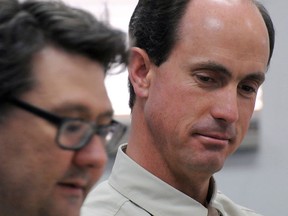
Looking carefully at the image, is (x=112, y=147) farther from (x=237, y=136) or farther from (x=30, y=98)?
(x=237, y=136)

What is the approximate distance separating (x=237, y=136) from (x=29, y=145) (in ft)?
1.93

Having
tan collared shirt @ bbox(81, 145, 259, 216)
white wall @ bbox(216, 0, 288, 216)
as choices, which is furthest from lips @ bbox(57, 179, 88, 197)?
white wall @ bbox(216, 0, 288, 216)

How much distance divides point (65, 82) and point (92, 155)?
103 millimetres

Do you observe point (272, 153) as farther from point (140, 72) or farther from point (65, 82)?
point (65, 82)

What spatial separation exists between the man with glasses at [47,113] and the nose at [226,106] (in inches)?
16.2

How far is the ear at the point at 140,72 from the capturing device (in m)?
1.39

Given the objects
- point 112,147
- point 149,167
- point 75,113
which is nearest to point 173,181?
point 149,167

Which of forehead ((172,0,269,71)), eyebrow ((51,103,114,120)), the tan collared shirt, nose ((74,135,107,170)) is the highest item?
eyebrow ((51,103,114,120))

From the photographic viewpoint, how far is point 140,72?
1422mm

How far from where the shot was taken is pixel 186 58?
1.35m

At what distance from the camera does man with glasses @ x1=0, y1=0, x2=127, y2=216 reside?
89cm

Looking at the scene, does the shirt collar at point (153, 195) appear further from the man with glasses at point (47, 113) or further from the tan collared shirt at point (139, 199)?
the man with glasses at point (47, 113)

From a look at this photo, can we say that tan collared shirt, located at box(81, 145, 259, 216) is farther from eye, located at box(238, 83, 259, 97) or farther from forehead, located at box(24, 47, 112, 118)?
forehead, located at box(24, 47, 112, 118)

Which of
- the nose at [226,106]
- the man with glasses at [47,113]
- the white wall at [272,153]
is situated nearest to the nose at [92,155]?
the man with glasses at [47,113]
